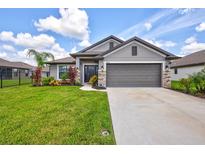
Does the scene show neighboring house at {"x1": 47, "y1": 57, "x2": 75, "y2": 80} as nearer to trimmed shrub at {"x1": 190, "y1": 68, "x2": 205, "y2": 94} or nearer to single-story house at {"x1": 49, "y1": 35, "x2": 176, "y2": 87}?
single-story house at {"x1": 49, "y1": 35, "x2": 176, "y2": 87}

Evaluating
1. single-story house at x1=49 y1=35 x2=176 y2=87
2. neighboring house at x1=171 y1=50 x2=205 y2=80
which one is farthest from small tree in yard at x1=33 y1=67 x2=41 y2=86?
neighboring house at x1=171 y1=50 x2=205 y2=80

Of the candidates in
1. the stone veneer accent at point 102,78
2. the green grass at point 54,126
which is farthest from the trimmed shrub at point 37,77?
the green grass at point 54,126

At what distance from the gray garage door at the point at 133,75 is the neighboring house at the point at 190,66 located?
325 inches

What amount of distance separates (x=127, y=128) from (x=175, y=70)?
26030 millimetres

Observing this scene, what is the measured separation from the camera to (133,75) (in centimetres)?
1410

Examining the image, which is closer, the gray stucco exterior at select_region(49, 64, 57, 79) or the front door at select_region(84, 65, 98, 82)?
the front door at select_region(84, 65, 98, 82)

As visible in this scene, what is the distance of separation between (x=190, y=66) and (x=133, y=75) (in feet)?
40.6

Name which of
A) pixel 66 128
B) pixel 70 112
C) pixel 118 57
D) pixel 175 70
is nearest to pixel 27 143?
pixel 66 128

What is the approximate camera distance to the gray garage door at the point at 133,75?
14008mm

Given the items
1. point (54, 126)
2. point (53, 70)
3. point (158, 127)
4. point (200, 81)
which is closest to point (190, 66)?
point (200, 81)

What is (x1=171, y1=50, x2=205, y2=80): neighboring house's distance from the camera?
19797mm

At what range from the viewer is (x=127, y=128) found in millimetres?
4117

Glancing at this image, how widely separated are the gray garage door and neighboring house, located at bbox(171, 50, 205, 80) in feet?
27.1

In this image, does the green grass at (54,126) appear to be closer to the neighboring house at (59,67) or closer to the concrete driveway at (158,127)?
the concrete driveway at (158,127)
